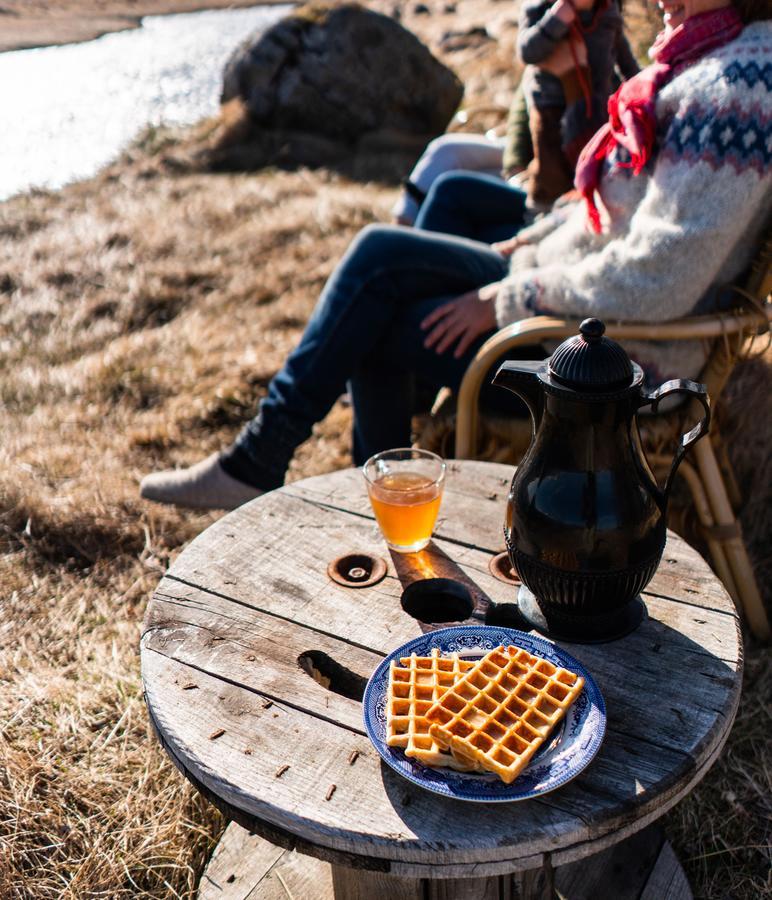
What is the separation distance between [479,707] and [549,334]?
3.77 feet

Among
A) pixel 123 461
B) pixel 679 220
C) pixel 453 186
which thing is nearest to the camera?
pixel 679 220

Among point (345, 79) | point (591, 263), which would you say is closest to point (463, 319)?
point (591, 263)

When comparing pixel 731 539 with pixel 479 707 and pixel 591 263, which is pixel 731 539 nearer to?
pixel 591 263

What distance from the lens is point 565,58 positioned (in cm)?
251

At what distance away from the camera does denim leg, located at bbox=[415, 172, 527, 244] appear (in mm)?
2877

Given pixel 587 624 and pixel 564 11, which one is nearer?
pixel 587 624

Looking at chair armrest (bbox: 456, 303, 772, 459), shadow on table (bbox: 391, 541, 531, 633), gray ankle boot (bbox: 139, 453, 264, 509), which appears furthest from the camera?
gray ankle boot (bbox: 139, 453, 264, 509)

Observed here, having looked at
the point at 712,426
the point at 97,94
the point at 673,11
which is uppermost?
the point at 673,11

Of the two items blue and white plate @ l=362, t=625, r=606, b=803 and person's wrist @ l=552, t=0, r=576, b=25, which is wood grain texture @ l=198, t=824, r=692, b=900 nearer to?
blue and white plate @ l=362, t=625, r=606, b=803

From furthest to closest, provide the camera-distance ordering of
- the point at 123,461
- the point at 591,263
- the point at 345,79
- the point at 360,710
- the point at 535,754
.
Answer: the point at 345,79 → the point at 123,461 → the point at 591,263 → the point at 360,710 → the point at 535,754

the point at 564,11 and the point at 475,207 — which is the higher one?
the point at 564,11

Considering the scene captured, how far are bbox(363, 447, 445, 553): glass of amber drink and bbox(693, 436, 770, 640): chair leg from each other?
92 centimetres

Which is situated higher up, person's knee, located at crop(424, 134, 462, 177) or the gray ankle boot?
person's knee, located at crop(424, 134, 462, 177)

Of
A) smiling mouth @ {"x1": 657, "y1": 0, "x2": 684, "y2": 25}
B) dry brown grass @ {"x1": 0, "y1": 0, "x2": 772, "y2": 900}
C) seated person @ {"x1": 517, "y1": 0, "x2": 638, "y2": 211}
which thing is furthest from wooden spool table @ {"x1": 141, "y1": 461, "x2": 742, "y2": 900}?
seated person @ {"x1": 517, "y1": 0, "x2": 638, "y2": 211}
